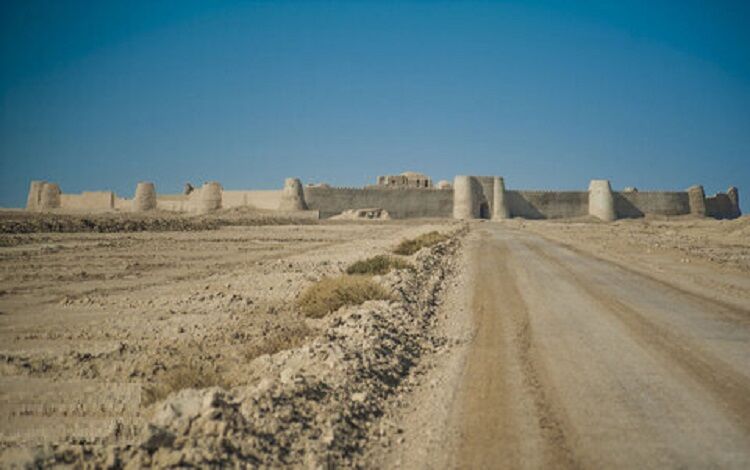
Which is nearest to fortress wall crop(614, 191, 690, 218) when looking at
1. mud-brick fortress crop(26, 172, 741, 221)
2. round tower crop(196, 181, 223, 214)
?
mud-brick fortress crop(26, 172, 741, 221)

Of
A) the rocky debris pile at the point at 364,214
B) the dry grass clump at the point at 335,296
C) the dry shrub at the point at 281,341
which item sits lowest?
the dry shrub at the point at 281,341

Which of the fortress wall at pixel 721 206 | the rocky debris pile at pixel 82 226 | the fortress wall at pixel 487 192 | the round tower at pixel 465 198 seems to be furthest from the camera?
the fortress wall at pixel 721 206

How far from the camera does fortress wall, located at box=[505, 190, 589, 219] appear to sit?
204ft

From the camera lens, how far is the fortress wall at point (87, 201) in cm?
7281

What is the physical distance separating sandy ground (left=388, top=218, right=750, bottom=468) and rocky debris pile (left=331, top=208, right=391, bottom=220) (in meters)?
44.7

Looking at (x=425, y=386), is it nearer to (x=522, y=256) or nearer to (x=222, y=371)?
(x=222, y=371)

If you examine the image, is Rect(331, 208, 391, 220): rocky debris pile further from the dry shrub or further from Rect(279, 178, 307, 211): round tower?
the dry shrub

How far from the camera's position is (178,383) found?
17.1 feet

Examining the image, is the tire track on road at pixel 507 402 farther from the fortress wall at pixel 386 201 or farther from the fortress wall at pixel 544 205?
the fortress wall at pixel 544 205

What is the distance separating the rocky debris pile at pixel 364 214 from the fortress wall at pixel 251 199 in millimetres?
7868

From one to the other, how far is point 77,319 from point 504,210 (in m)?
55.3

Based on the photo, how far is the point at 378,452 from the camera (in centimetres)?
417

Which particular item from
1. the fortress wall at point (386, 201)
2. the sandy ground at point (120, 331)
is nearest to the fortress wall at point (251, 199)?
the fortress wall at point (386, 201)

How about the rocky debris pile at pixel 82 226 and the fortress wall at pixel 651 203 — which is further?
the fortress wall at pixel 651 203
